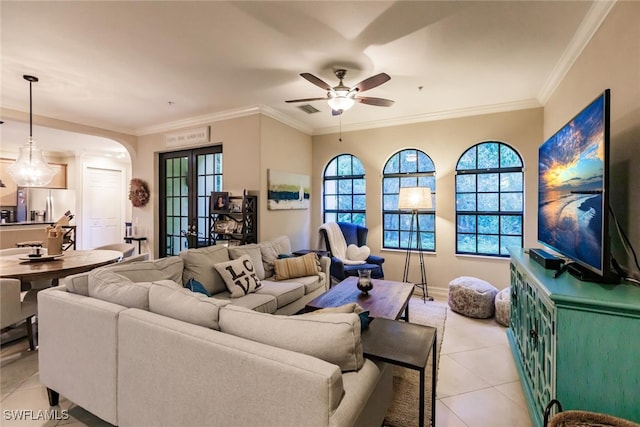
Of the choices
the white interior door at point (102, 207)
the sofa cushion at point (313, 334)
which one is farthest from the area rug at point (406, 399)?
the white interior door at point (102, 207)

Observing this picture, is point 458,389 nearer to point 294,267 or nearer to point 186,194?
point 294,267

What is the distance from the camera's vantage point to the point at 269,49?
2672mm

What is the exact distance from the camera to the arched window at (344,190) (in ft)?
17.4

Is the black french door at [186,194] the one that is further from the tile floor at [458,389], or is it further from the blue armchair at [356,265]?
the tile floor at [458,389]

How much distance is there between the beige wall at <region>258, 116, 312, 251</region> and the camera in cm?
433

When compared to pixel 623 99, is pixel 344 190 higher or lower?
lower

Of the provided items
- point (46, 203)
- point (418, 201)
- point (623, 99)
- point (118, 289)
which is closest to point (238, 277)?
point (118, 289)

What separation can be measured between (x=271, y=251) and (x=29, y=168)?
2.94 metres

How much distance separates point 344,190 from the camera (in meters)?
5.45

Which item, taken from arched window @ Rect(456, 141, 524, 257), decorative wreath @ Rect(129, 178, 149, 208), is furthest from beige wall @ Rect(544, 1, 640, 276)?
decorative wreath @ Rect(129, 178, 149, 208)

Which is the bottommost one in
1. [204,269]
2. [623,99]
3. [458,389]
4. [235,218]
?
[458,389]

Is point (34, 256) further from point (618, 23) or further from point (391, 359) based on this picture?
point (618, 23)

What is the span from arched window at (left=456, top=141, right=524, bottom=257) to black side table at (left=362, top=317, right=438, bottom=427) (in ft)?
10.5

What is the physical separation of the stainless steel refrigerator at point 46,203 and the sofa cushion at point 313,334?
8.06 metres
